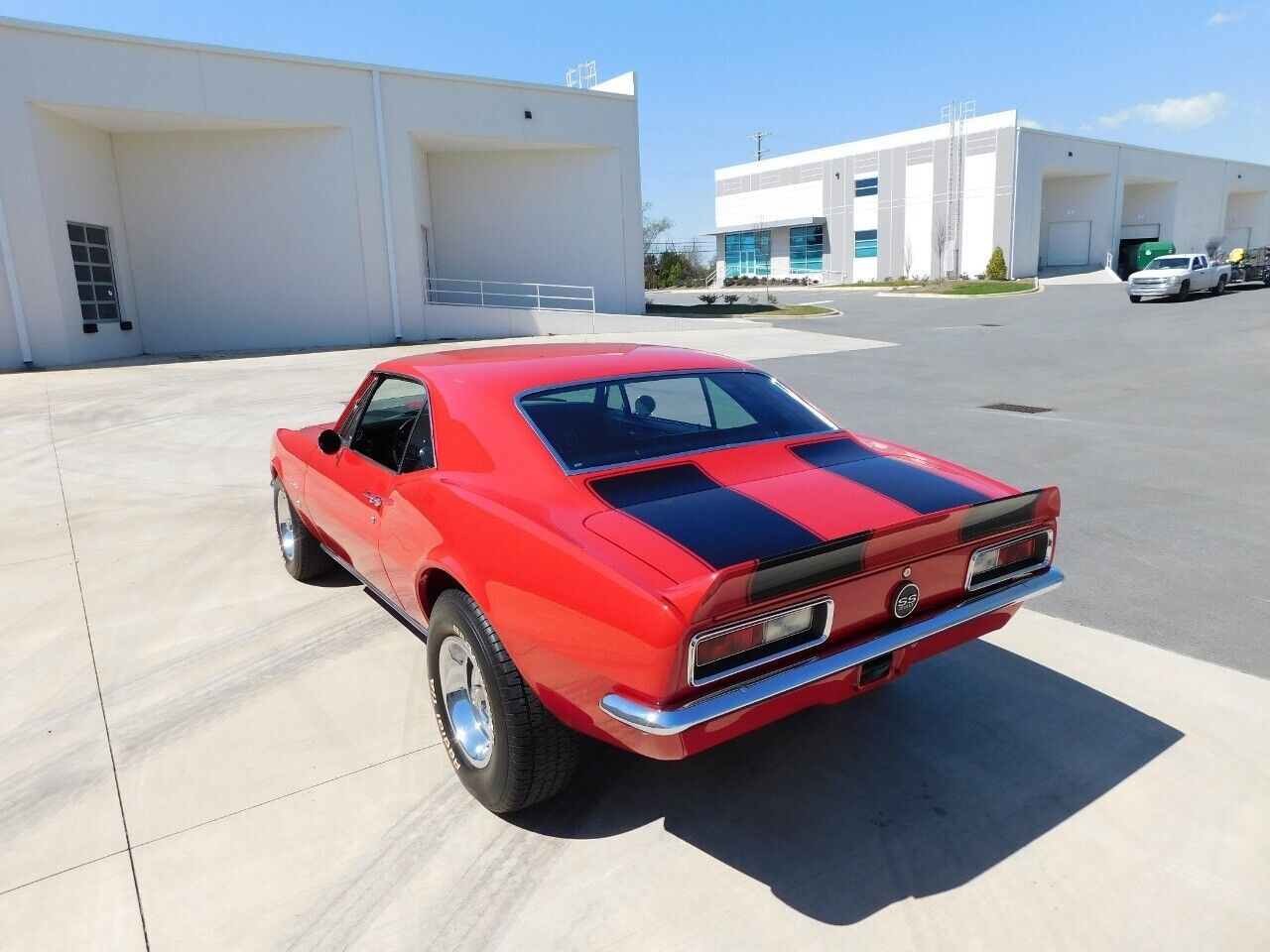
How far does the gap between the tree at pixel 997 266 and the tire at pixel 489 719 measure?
4843 centimetres

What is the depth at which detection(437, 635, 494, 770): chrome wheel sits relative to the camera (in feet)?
9.59

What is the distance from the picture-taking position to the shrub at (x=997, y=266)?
45.8 meters

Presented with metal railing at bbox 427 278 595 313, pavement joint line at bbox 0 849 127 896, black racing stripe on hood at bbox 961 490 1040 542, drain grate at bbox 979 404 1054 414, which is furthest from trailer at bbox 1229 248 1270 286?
pavement joint line at bbox 0 849 127 896

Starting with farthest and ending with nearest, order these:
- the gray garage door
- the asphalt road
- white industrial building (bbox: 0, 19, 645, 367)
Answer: the gray garage door → white industrial building (bbox: 0, 19, 645, 367) → the asphalt road

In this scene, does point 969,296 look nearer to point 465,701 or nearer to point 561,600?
point 465,701

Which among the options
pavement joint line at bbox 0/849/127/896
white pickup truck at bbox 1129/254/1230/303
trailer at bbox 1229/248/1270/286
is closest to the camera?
pavement joint line at bbox 0/849/127/896

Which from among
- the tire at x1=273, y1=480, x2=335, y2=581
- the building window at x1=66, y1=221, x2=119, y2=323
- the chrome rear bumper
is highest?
the building window at x1=66, y1=221, x2=119, y2=323

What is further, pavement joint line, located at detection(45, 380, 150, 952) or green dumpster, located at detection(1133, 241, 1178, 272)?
green dumpster, located at detection(1133, 241, 1178, 272)

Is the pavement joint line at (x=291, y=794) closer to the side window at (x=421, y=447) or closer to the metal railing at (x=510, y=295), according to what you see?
the side window at (x=421, y=447)

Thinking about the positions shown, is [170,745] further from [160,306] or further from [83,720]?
[160,306]

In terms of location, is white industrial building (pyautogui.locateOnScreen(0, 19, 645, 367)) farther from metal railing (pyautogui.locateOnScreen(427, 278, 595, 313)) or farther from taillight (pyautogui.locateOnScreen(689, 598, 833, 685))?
taillight (pyautogui.locateOnScreen(689, 598, 833, 685))

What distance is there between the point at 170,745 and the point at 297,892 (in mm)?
1148

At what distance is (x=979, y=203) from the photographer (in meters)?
47.5

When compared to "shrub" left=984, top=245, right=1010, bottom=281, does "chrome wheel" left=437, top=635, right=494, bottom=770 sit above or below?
below
